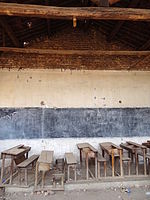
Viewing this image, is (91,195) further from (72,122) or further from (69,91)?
(69,91)

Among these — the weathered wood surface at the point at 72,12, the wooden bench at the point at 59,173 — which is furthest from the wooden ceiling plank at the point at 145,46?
the wooden bench at the point at 59,173

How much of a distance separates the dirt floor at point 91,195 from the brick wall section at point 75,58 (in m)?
3.34

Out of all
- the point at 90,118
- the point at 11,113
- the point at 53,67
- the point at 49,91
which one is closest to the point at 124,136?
the point at 90,118

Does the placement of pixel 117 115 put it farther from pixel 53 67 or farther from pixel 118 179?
pixel 53 67

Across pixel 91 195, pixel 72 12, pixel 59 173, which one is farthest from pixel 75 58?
pixel 91 195

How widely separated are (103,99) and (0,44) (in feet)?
10.8

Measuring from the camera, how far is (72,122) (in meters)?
5.05

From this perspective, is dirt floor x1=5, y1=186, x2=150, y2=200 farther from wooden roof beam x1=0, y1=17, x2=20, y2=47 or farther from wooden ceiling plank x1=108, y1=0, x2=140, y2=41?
wooden ceiling plank x1=108, y1=0, x2=140, y2=41

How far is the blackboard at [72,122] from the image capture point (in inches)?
193

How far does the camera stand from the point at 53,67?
527 centimetres

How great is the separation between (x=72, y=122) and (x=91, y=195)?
2156 millimetres

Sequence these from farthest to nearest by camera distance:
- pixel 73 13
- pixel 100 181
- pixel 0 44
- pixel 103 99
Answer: pixel 103 99 < pixel 0 44 < pixel 100 181 < pixel 73 13

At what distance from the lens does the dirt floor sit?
3123 millimetres

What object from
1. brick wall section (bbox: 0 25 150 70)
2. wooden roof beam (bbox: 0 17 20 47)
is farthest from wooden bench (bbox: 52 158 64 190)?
wooden roof beam (bbox: 0 17 20 47)
